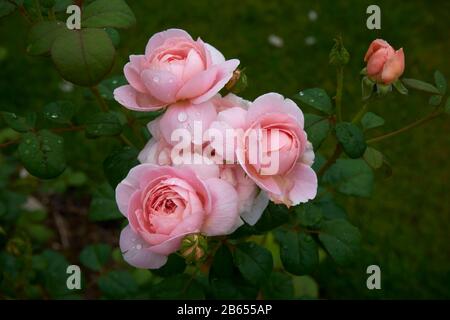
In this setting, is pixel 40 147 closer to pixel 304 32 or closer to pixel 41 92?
pixel 41 92

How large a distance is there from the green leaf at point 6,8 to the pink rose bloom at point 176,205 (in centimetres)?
37

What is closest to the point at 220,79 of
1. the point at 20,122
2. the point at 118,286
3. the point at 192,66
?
the point at 192,66

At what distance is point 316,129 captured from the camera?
0.99 meters

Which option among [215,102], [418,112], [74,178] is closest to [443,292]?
[418,112]

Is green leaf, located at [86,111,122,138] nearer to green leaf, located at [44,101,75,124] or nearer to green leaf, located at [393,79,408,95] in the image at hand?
green leaf, located at [44,101,75,124]

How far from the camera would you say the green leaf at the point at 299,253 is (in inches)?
42.8

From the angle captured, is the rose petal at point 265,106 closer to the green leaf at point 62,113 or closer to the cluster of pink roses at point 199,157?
the cluster of pink roses at point 199,157

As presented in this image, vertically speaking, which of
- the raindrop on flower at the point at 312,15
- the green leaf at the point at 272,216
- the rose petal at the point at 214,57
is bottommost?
the green leaf at the point at 272,216

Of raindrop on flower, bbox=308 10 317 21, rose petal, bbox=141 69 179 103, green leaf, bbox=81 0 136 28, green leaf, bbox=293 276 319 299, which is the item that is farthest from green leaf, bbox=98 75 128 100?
raindrop on flower, bbox=308 10 317 21

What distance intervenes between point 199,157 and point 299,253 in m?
0.40

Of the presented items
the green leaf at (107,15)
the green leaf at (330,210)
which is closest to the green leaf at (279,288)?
the green leaf at (330,210)

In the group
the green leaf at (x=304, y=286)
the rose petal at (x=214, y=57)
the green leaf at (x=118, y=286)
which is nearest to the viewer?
the rose petal at (x=214, y=57)

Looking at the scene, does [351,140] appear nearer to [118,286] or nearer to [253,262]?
[253,262]

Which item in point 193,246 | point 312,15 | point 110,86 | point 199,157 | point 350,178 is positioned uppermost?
point 312,15
